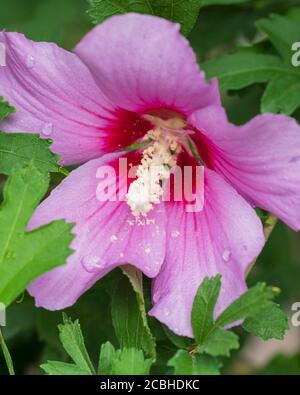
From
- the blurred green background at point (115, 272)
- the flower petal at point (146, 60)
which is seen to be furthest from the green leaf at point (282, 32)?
the flower petal at point (146, 60)

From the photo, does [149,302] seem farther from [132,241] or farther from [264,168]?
[264,168]

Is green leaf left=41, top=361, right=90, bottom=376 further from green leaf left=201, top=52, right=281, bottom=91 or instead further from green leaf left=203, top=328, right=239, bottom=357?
green leaf left=201, top=52, right=281, bottom=91

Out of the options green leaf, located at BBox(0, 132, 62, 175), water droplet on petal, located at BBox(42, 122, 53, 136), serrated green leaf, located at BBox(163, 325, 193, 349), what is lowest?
serrated green leaf, located at BBox(163, 325, 193, 349)

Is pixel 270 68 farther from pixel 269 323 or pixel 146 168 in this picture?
pixel 269 323

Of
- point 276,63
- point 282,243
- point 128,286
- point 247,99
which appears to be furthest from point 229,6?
point 128,286

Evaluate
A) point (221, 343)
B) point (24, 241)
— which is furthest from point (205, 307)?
point (24, 241)

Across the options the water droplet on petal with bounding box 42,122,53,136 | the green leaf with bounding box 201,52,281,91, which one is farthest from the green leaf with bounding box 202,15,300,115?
the water droplet on petal with bounding box 42,122,53,136
